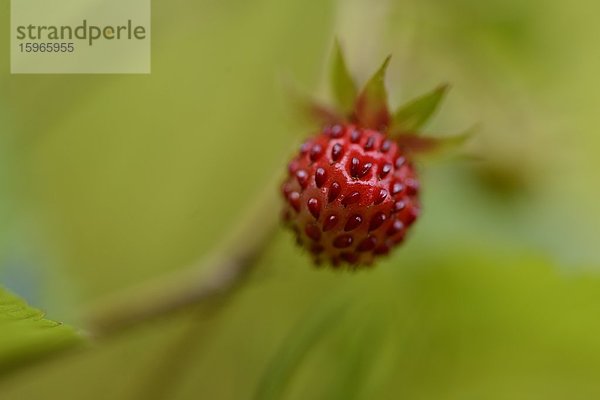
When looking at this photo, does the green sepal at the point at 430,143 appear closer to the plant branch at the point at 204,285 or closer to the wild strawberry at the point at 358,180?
the wild strawberry at the point at 358,180

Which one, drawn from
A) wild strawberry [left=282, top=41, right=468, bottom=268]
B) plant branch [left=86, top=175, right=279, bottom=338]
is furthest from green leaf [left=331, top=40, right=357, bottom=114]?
plant branch [left=86, top=175, right=279, bottom=338]

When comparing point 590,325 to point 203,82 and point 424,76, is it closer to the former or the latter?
point 424,76

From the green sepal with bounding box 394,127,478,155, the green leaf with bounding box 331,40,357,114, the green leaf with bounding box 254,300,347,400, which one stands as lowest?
the green leaf with bounding box 254,300,347,400

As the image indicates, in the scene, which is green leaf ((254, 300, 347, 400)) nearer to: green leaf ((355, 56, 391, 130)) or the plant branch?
the plant branch

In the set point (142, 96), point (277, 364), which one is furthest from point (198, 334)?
point (142, 96)

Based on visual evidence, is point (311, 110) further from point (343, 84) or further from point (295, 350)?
point (295, 350)

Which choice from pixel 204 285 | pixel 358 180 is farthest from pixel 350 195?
pixel 204 285
